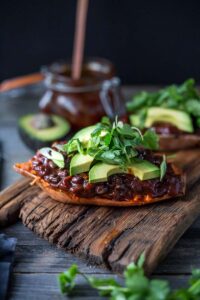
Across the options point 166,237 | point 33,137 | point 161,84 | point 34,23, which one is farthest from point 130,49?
point 166,237

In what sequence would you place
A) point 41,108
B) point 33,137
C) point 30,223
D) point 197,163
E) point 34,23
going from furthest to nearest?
point 34,23 → point 41,108 → point 33,137 → point 197,163 → point 30,223

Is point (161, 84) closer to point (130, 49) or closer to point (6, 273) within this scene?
point (130, 49)

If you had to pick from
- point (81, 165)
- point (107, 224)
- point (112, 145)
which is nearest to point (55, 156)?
point (81, 165)

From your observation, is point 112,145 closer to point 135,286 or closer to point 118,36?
point 135,286

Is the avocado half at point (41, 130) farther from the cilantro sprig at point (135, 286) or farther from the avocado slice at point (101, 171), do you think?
the cilantro sprig at point (135, 286)

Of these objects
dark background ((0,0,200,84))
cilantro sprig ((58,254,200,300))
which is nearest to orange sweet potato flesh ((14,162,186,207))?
cilantro sprig ((58,254,200,300))

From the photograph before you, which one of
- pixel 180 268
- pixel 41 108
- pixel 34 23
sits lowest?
pixel 180 268
